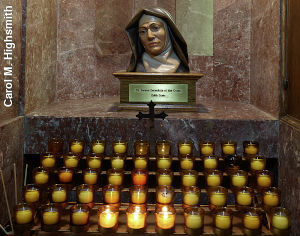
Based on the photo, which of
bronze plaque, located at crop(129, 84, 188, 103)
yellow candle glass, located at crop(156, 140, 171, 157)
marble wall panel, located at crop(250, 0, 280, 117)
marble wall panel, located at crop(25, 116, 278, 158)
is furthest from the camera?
bronze plaque, located at crop(129, 84, 188, 103)

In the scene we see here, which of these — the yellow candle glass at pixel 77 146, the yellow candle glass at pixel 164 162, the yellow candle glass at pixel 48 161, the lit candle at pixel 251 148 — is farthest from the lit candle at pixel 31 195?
the lit candle at pixel 251 148

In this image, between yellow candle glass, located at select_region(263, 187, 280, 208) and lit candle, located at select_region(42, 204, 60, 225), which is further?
yellow candle glass, located at select_region(263, 187, 280, 208)

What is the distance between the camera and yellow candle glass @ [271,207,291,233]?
1.87m

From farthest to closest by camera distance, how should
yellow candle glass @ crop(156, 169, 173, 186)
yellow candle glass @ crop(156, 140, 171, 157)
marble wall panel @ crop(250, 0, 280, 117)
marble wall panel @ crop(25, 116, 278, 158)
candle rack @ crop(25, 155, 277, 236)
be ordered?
1. marble wall panel @ crop(250, 0, 280, 117)
2. marble wall panel @ crop(25, 116, 278, 158)
3. yellow candle glass @ crop(156, 140, 171, 157)
4. yellow candle glass @ crop(156, 169, 173, 186)
5. candle rack @ crop(25, 155, 277, 236)

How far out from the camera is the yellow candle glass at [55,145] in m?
2.61

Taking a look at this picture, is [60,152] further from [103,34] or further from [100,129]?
[103,34]

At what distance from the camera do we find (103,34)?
4527 mm

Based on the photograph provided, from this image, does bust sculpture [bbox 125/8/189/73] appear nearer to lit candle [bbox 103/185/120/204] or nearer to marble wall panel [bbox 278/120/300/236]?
marble wall panel [bbox 278/120/300/236]

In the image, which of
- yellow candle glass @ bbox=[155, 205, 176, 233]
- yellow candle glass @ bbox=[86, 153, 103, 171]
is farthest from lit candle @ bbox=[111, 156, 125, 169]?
yellow candle glass @ bbox=[155, 205, 176, 233]

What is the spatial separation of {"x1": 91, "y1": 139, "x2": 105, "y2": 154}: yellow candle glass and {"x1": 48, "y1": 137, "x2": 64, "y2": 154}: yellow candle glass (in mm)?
237

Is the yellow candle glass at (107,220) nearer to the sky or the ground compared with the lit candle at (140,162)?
nearer to the ground

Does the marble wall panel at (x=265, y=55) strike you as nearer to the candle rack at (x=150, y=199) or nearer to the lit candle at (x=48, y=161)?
the candle rack at (x=150, y=199)

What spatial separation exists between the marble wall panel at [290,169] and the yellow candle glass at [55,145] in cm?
160

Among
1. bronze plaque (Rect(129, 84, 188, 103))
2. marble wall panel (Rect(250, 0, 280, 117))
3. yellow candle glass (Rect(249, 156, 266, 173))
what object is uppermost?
marble wall panel (Rect(250, 0, 280, 117))
